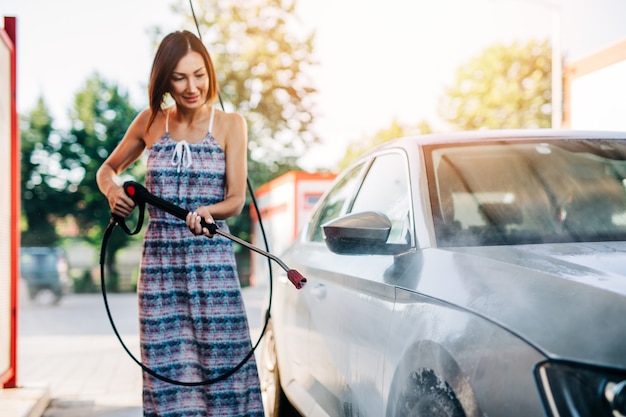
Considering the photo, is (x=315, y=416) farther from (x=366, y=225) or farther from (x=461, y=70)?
(x=461, y=70)

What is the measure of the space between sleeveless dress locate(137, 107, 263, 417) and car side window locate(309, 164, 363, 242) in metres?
0.76

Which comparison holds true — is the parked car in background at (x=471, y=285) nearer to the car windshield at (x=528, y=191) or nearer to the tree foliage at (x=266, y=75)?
the car windshield at (x=528, y=191)

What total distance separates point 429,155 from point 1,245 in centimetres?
378

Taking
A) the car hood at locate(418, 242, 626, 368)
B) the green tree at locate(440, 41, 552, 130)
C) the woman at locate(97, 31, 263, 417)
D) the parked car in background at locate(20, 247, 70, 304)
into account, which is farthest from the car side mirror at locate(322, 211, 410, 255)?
the green tree at locate(440, 41, 552, 130)

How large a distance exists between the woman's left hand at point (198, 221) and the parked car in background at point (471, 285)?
444mm

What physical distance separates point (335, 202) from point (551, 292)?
7.57ft

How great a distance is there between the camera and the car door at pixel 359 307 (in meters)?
2.79

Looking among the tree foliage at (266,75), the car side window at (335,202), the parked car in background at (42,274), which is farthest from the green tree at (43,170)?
the car side window at (335,202)

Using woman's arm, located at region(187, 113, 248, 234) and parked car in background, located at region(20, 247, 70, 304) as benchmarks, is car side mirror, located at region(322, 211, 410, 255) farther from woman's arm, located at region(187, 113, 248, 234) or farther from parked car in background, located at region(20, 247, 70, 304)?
parked car in background, located at region(20, 247, 70, 304)

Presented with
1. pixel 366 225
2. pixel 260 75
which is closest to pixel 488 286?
pixel 366 225

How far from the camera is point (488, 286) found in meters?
2.18

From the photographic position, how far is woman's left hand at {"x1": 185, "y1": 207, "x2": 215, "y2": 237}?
3.12m

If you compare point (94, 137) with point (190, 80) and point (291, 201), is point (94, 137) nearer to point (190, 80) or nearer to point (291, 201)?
point (291, 201)

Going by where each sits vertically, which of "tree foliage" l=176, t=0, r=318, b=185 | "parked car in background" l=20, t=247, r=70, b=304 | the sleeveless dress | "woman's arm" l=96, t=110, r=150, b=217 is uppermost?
"tree foliage" l=176, t=0, r=318, b=185
